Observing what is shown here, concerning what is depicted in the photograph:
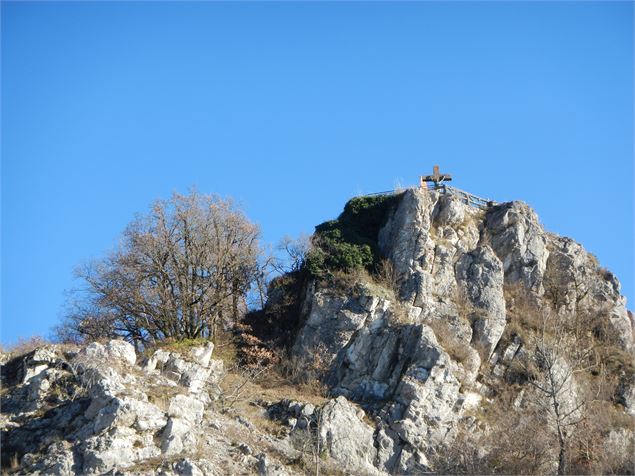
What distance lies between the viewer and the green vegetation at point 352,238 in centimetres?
4344

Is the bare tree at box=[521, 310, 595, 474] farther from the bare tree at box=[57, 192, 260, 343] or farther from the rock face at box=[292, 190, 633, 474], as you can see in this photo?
the bare tree at box=[57, 192, 260, 343]

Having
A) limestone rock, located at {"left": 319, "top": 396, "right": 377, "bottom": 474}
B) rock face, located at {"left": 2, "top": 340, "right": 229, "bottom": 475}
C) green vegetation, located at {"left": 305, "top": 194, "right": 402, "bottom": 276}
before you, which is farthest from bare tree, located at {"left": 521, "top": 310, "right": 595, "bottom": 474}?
rock face, located at {"left": 2, "top": 340, "right": 229, "bottom": 475}

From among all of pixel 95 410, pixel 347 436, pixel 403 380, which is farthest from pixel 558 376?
pixel 95 410

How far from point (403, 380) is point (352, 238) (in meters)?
9.13

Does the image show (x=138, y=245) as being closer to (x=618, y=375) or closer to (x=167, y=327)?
(x=167, y=327)

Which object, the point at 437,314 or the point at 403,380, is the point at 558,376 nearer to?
the point at 437,314

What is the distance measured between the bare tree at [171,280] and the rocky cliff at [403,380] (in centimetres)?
271

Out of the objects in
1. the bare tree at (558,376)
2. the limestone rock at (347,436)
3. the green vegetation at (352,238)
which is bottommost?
the limestone rock at (347,436)

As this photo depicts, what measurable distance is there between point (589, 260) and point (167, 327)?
67.3 feet

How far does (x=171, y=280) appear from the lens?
140 ft

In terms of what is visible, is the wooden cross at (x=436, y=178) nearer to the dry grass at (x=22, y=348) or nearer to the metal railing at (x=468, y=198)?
the metal railing at (x=468, y=198)

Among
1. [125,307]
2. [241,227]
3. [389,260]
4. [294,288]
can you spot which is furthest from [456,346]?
[125,307]

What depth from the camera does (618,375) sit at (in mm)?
42281

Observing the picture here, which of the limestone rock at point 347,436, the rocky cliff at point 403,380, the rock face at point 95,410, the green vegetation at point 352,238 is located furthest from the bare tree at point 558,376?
the rock face at point 95,410
